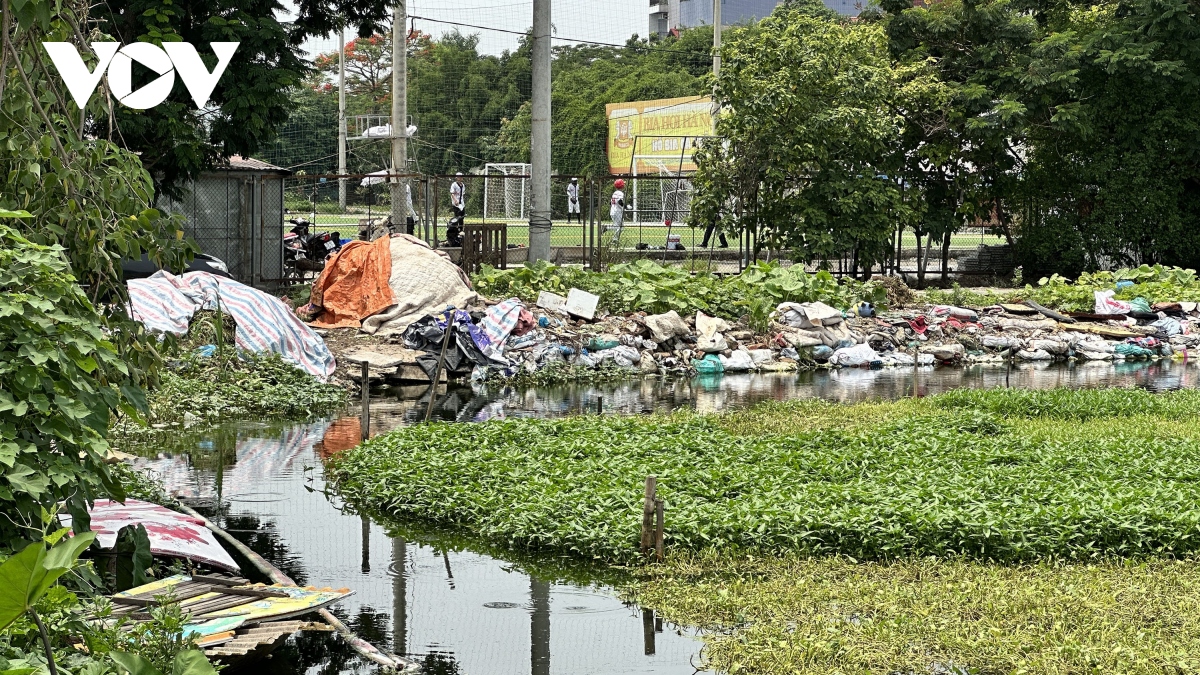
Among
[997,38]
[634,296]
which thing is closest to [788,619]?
[634,296]

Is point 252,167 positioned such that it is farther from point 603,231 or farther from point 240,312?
point 603,231

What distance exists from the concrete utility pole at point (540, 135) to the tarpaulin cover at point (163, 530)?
1539 cm

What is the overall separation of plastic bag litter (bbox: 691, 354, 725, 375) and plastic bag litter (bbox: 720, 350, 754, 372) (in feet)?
0.33

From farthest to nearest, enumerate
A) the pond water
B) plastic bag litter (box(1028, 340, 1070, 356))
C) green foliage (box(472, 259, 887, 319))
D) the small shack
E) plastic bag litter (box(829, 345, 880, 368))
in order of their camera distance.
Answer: the small shack
plastic bag litter (box(1028, 340, 1070, 356))
green foliage (box(472, 259, 887, 319))
plastic bag litter (box(829, 345, 880, 368))
the pond water

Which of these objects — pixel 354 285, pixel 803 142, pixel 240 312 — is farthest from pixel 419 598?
pixel 803 142

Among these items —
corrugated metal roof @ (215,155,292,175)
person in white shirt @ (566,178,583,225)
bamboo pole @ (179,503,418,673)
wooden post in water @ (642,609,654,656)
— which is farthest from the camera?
person in white shirt @ (566,178,583,225)

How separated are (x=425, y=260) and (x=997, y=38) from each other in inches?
595

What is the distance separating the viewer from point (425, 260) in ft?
65.1

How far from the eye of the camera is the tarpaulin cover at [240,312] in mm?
15734

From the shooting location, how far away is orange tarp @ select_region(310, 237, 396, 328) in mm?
19156

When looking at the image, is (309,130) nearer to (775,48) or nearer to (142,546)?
(775,48)

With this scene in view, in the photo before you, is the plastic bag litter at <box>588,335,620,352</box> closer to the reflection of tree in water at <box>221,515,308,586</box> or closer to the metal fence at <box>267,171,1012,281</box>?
the metal fence at <box>267,171,1012,281</box>

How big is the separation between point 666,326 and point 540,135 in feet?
16.9

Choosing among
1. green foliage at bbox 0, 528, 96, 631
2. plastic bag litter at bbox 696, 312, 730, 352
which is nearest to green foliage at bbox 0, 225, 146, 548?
green foliage at bbox 0, 528, 96, 631
